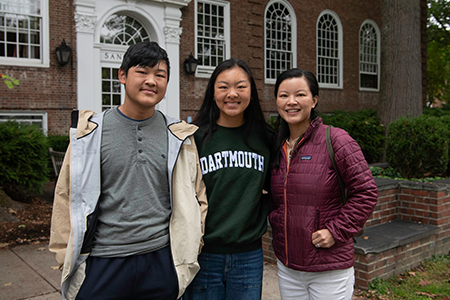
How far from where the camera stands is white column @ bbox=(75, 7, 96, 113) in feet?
34.9

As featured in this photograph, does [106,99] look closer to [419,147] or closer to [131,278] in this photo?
[419,147]

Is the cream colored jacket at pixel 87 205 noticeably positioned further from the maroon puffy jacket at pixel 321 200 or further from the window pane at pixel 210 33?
the window pane at pixel 210 33

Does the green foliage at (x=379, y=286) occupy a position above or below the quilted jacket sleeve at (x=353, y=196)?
below

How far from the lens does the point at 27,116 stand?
10297 mm

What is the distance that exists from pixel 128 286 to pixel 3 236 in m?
4.39

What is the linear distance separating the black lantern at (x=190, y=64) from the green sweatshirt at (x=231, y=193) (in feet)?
33.9

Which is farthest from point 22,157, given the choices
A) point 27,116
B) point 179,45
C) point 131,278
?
point 179,45

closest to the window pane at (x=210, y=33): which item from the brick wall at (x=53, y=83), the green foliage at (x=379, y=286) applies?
the brick wall at (x=53, y=83)

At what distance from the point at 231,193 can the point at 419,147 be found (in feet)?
14.8

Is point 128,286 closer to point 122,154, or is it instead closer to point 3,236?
point 122,154

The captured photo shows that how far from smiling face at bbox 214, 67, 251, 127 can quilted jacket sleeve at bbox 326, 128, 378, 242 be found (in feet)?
2.13

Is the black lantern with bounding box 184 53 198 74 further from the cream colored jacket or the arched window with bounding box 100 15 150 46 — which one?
the cream colored jacket

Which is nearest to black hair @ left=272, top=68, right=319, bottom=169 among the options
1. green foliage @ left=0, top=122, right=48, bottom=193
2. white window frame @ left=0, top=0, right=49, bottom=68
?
green foliage @ left=0, top=122, right=48, bottom=193

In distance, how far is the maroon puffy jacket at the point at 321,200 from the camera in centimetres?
213
